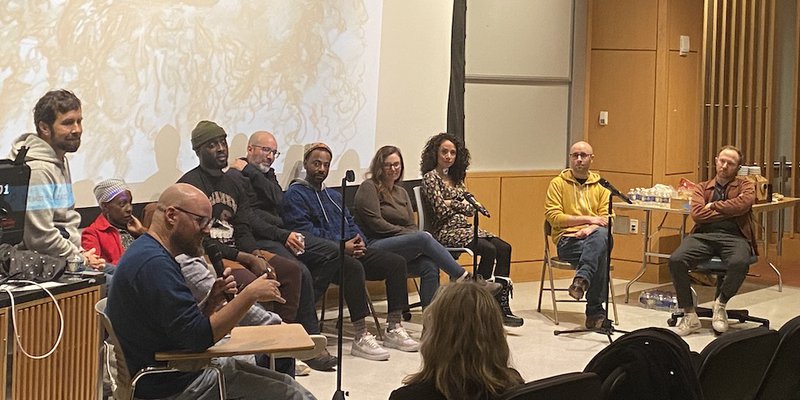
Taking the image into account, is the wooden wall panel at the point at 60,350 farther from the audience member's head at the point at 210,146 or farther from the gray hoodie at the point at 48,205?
the audience member's head at the point at 210,146

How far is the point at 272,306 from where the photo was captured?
532 centimetres

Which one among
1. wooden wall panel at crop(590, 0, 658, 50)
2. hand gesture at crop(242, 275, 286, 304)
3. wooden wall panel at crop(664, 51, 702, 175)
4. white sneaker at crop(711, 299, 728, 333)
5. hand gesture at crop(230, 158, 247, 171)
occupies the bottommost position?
white sneaker at crop(711, 299, 728, 333)

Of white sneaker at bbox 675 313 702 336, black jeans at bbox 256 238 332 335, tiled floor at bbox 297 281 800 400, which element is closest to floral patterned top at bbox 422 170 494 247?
tiled floor at bbox 297 281 800 400

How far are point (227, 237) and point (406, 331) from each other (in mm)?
1332

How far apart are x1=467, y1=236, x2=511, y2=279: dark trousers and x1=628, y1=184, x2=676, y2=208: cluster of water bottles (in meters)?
1.15

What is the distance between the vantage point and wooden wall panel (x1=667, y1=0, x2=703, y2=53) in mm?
7859

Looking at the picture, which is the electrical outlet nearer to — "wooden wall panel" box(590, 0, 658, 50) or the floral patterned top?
"wooden wall panel" box(590, 0, 658, 50)

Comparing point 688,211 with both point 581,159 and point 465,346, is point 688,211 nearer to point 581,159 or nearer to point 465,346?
point 581,159

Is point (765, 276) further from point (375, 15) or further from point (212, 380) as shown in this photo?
point (212, 380)

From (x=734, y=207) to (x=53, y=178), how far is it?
3.99m

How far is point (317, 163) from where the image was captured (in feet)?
19.2

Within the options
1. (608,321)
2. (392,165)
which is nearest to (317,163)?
(392,165)

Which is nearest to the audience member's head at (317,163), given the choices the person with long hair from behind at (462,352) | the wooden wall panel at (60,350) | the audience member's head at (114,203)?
the audience member's head at (114,203)

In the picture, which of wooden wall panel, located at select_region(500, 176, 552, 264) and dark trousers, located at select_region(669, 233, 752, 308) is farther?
wooden wall panel, located at select_region(500, 176, 552, 264)
